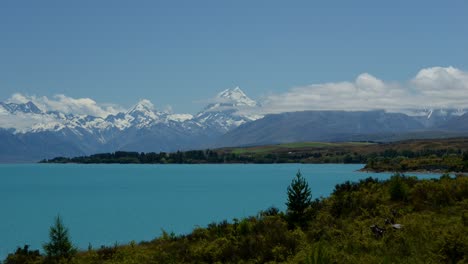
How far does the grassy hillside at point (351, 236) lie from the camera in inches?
891

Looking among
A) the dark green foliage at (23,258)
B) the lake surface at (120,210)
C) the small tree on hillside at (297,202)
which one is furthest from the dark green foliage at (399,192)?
the lake surface at (120,210)

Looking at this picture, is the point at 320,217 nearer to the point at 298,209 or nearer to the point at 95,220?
the point at 298,209

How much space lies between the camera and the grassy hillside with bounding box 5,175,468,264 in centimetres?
2262

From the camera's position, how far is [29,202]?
13688cm

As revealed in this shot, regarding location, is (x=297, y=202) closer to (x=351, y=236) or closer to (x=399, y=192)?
(x=399, y=192)

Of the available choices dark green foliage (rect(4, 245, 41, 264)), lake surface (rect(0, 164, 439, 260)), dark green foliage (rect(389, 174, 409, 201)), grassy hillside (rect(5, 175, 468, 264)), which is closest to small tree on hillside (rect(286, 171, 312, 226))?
grassy hillside (rect(5, 175, 468, 264))

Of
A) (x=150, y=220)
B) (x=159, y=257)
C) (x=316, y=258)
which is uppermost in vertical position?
(x=316, y=258)

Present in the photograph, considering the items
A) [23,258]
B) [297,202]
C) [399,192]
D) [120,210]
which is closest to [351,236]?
[297,202]

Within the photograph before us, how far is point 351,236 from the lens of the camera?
Answer: 89.2ft

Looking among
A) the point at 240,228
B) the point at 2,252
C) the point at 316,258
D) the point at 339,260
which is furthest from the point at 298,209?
the point at 2,252

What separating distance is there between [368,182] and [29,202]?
107 m

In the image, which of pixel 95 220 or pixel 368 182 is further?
pixel 95 220

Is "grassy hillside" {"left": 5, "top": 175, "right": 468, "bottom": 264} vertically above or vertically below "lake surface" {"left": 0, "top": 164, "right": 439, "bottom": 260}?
above

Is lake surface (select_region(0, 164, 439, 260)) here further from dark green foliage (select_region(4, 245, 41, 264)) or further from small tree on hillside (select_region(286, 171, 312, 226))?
small tree on hillside (select_region(286, 171, 312, 226))
